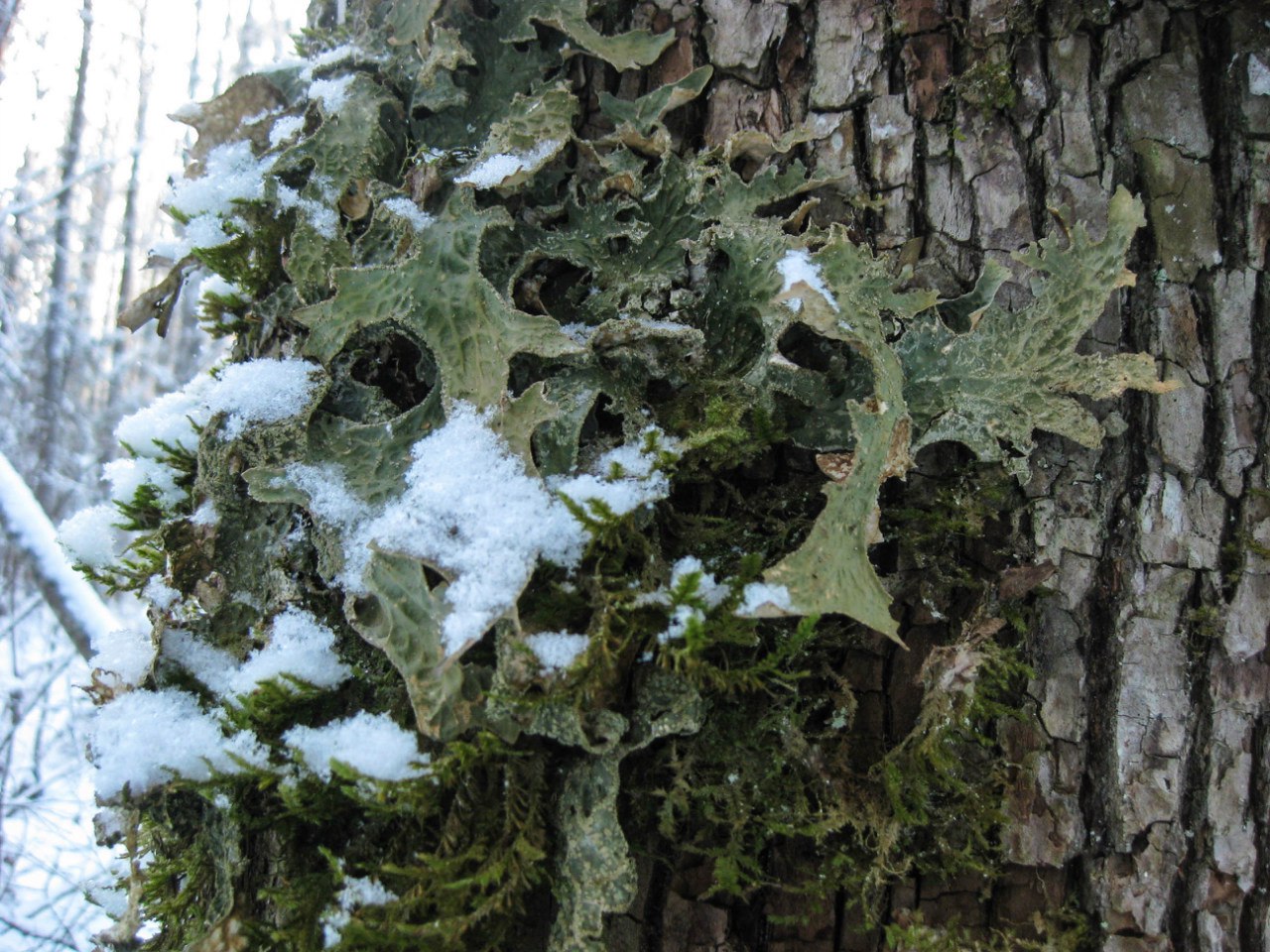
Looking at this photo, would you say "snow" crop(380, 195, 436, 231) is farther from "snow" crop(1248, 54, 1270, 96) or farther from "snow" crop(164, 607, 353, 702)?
"snow" crop(1248, 54, 1270, 96)

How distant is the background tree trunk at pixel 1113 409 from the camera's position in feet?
3.25

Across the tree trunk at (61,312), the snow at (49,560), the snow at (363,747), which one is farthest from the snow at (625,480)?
the tree trunk at (61,312)

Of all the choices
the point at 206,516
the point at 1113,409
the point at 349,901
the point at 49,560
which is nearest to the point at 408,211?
the point at 206,516

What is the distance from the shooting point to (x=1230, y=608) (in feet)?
3.40

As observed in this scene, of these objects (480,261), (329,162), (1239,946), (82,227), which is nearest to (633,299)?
(480,261)

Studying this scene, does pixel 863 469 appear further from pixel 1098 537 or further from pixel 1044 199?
pixel 1044 199

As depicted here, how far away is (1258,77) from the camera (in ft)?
3.61

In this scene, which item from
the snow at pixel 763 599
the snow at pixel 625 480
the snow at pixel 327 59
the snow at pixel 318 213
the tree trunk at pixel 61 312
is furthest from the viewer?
the tree trunk at pixel 61 312

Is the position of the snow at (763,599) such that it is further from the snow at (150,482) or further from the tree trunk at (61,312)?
the tree trunk at (61,312)

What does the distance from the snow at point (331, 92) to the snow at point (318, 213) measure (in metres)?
0.16

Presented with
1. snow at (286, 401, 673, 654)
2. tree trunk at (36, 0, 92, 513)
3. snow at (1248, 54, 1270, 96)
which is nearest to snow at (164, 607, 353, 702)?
snow at (286, 401, 673, 654)

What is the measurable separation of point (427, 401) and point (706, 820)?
66 cm

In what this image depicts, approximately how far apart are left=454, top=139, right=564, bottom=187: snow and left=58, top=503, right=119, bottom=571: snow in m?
0.87

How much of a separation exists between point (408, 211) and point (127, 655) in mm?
792
